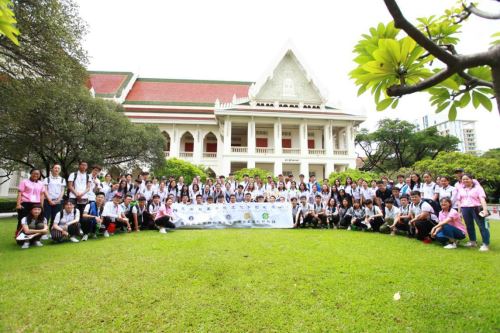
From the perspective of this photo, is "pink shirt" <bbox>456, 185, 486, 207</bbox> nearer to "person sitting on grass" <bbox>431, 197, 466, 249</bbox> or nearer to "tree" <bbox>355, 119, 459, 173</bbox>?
"person sitting on grass" <bbox>431, 197, 466, 249</bbox>

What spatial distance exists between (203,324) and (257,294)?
0.70 metres

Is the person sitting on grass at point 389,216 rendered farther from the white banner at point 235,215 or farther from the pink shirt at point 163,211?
the pink shirt at point 163,211

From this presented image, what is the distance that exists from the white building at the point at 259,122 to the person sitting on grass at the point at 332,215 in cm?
1332

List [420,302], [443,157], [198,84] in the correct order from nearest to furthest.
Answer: [420,302]
[443,157]
[198,84]

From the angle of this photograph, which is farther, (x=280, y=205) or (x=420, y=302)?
(x=280, y=205)

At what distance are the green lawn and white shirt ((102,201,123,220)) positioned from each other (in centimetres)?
174

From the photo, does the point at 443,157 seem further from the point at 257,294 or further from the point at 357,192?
the point at 257,294

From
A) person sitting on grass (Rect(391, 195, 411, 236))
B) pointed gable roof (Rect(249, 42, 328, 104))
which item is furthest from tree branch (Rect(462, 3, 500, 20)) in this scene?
pointed gable roof (Rect(249, 42, 328, 104))

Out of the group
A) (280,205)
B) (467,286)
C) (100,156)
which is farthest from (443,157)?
(100,156)

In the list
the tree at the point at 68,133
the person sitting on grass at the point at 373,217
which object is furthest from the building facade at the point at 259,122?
the person sitting on grass at the point at 373,217

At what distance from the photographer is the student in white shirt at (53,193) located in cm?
555

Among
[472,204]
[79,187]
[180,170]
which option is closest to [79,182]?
[79,187]

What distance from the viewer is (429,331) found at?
2.09m

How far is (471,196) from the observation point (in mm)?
4988
